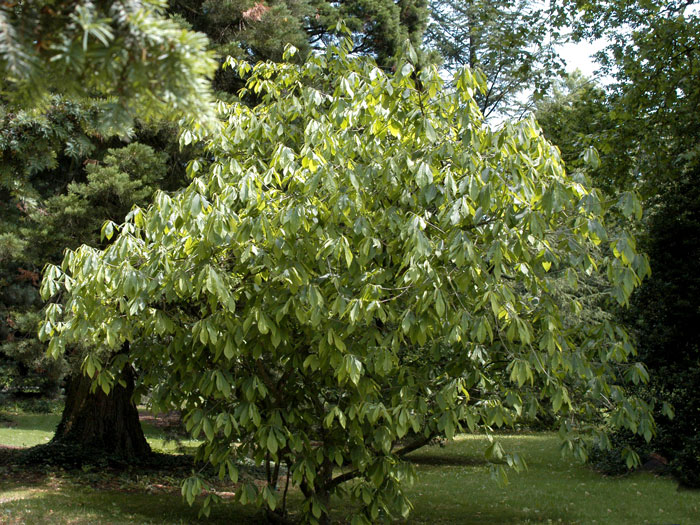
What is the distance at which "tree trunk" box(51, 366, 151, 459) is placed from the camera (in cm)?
1012

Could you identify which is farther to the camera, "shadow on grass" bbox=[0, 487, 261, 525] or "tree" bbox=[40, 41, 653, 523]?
"shadow on grass" bbox=[0, 487, 261, 525]

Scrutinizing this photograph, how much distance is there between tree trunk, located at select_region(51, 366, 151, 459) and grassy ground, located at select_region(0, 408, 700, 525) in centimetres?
69

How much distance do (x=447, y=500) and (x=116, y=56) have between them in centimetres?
865

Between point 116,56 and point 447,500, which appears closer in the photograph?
point 116,56

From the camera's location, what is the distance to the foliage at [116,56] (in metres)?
1.78

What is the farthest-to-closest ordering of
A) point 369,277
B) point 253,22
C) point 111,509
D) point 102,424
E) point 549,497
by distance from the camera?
1. point 102,424
2. point 253,22
3. point 549,497
4. point 111,509
5. point 369,277

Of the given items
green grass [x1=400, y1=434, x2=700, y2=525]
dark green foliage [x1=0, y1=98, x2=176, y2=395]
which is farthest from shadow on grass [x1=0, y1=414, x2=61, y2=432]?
green grass [x1=400, y1=434, x2=700, y2=525]

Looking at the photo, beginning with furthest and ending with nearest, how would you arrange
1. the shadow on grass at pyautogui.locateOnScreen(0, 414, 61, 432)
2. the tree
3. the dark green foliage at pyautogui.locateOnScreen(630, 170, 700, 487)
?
the shadow on grass at pyautogui.locateOnScreen(0, 414, 61, 432) → the dark green foliage at pyautogui.locateOnScreen(630, 170, 700, 487) → the tree

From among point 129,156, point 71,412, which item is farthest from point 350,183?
point 71,412

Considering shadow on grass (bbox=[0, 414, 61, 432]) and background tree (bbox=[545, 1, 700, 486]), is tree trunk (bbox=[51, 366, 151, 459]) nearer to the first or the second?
shadow on grass (bbox=[0, 414, 61, 432])

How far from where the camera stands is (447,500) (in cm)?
912

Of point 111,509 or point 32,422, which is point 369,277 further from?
point 32,422

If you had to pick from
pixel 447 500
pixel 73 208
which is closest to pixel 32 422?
pixel 73 208

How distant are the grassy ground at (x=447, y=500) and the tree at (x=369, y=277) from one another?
2330mm
